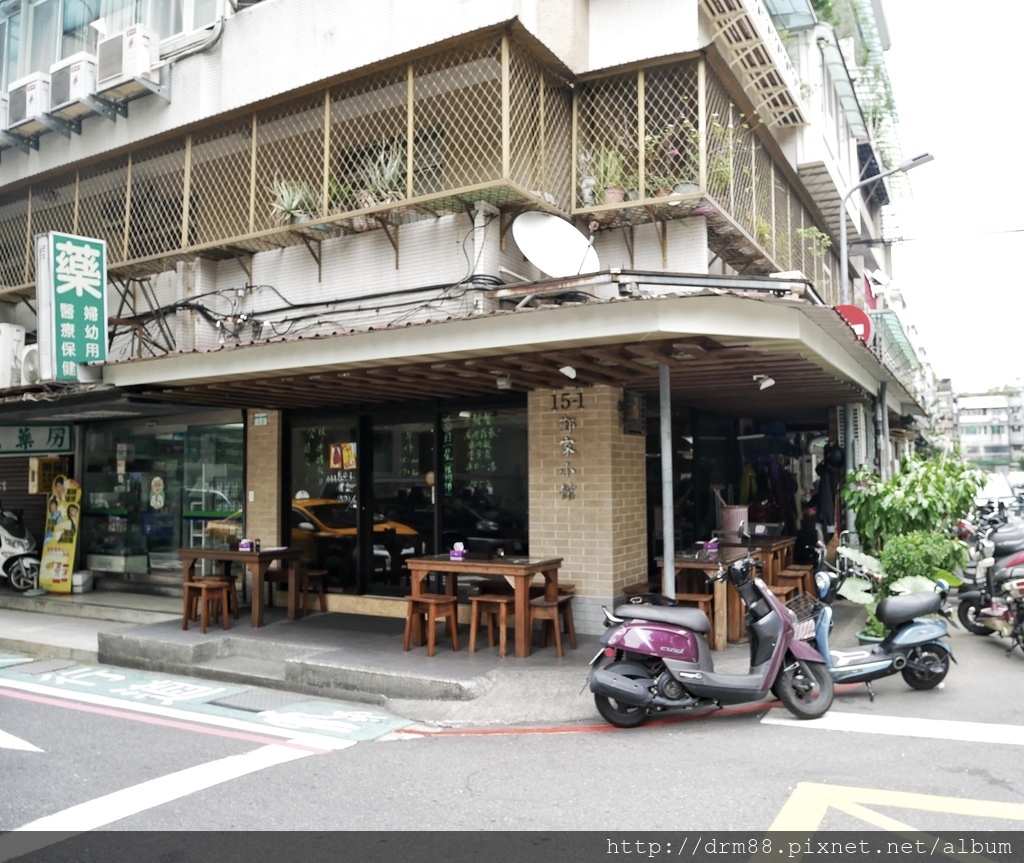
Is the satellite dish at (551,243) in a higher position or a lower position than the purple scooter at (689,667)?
higher

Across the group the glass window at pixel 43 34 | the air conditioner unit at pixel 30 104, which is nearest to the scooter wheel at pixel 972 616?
the air conditioner unit at pixel 30 104

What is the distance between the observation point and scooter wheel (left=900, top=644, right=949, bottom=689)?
707 centimetres

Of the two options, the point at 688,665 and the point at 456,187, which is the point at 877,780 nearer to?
the point at 688,665

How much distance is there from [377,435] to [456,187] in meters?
3.25

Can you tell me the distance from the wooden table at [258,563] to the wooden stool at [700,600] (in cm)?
469

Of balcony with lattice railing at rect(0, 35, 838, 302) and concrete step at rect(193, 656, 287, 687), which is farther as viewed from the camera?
balcony with lattice railing at rect(0, 35, 838, 302)

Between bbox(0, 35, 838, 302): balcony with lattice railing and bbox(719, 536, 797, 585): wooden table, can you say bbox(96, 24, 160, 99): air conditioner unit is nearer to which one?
bbox(0, 35, 838, 302): balcony with lattice railing

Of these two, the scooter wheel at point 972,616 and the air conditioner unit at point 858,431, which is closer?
the scooter wheel at point 972,616

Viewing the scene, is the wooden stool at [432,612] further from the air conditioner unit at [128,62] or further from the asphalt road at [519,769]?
the air conditioner unit at [128,62]

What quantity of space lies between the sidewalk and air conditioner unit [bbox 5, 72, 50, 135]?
7.52 metres

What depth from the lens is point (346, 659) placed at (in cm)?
816

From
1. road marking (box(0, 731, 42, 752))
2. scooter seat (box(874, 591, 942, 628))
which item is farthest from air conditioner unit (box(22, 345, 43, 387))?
scooter seat (box(874, 591, 942, 628))

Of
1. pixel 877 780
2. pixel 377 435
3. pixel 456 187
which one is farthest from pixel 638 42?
pixel 877 780

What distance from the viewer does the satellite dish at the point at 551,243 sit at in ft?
30.1
